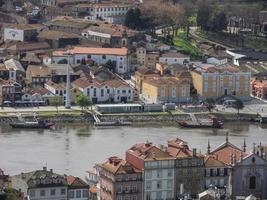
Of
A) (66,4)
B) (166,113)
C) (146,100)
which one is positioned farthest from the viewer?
(66,4)

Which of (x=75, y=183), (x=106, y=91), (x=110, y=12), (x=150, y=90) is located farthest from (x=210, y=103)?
(x=75, y=183)

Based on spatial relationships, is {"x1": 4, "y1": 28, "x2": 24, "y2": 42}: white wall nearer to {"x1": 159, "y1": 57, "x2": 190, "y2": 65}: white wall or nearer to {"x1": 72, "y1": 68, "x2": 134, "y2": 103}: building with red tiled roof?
{"x1": 159, "y1": 57, "x2": 190, "y2": 65}: white wall

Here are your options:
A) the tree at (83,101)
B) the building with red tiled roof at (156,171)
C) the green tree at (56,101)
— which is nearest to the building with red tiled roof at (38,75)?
the green tree at (56,101)

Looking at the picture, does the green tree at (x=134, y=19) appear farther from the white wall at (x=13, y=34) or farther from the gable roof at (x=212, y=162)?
the gable roof at (x=212, y=162)

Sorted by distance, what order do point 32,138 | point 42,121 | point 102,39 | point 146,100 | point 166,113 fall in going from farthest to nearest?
point 102,39 → point 146,100 → point 166,113 → point 42,121 → point 32,138

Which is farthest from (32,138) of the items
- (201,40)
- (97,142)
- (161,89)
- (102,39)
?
(201,40)

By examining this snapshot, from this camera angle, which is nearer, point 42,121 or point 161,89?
point 42,121

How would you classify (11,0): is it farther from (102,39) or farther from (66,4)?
(102,39)
